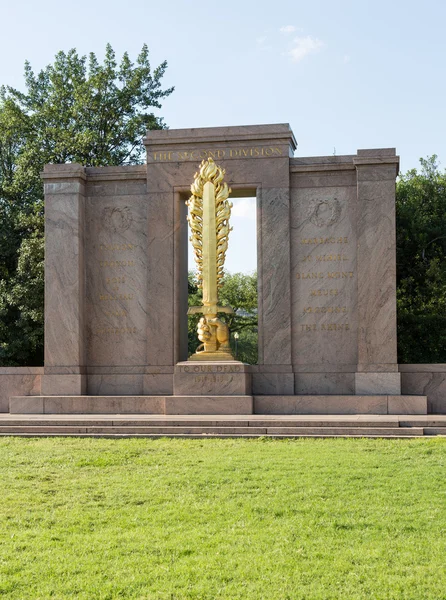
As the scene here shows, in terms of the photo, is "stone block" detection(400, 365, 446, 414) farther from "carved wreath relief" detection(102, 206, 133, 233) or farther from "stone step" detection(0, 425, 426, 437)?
"carved wreath relief" detection(102, 206, 133, 233)

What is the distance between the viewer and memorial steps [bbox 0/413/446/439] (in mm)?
15312

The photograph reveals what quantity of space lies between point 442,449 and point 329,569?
22.0 feet

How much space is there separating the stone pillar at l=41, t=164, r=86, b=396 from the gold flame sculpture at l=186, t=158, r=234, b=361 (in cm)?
294

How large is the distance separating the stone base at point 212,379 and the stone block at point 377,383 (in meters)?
2.66

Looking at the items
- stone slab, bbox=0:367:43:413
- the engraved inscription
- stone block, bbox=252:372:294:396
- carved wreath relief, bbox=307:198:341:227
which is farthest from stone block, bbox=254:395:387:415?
the engraved inscription

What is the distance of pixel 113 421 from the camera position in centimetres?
1642

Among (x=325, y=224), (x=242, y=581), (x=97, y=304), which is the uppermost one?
(x=325, y=224)

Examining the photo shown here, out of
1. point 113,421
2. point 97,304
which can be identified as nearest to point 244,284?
point 97,304

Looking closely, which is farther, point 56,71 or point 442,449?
point 56,71

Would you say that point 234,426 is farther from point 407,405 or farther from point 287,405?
point 407,405

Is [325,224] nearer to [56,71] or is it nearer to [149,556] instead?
[149,556]

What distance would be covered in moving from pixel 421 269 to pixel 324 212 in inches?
448

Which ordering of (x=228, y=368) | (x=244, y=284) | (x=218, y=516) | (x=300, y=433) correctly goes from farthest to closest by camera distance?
(x=244, y=284), (x=228, y=368), (x=300, y=433), (x=218, y=516)

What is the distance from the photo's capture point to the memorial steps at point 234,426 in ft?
50.2
